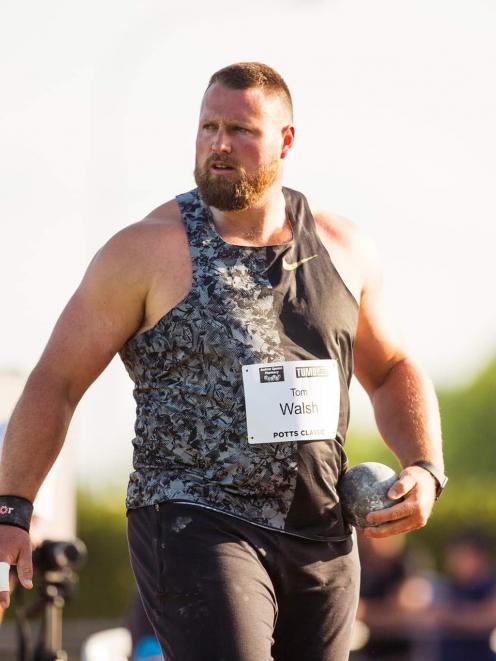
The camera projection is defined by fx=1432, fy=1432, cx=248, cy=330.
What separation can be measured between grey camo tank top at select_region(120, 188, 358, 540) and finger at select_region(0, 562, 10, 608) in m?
0.48

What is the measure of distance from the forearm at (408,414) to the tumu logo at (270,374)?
0.69 metres

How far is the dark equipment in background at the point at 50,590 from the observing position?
6.89 meters

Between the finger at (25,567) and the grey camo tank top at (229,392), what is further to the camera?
the grey camo tank top at (229,392)

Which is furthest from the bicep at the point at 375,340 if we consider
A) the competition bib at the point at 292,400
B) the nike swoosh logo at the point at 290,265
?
the competition bib at the point at 292,400

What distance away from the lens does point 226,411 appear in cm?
450

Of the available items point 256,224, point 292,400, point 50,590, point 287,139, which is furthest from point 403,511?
point 50,590

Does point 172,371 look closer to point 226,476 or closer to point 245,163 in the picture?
point 226,476

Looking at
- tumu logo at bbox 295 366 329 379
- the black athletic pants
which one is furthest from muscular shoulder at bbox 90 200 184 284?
the black athletic pants

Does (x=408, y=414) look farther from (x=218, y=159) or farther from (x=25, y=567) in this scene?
(x=25, y=567)

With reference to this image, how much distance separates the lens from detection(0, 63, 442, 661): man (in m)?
4.38

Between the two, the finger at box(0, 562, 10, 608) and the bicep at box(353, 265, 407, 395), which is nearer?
the finger at box(0, 562, 10, 608)

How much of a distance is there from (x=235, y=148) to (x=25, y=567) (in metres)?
1.55

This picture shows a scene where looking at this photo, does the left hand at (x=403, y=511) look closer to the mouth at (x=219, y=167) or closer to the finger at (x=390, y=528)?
the finger at (x=390, y=528)

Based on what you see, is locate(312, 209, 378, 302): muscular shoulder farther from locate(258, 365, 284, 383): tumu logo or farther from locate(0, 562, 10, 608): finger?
locate(0, 562, 10, 608): finger
